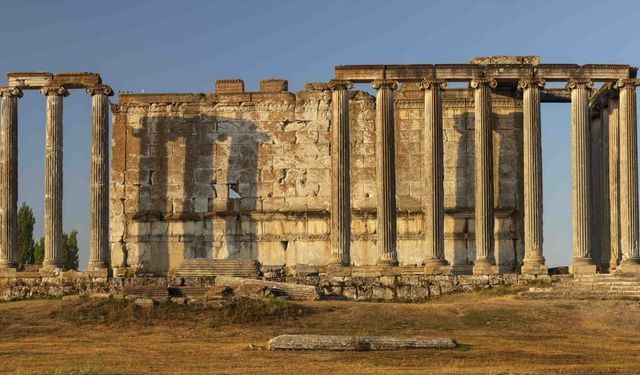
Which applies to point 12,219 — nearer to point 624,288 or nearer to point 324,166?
point 324,166

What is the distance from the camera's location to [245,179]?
190ft

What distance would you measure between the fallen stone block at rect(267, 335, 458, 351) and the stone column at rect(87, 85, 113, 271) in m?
18.1

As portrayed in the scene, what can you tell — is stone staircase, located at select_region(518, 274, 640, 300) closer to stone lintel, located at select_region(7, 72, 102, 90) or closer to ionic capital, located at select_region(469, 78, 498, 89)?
ionic capital, located at select_region(469, 78, 498, 89)

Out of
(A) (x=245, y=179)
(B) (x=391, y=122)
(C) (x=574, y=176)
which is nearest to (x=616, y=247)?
(C) (x=574, y=176)

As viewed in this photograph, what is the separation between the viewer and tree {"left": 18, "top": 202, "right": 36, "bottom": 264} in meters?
76.1

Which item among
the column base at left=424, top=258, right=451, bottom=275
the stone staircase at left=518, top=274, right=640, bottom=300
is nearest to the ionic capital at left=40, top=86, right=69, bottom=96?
the column base at left=424, top=258, right=451, bottom=275

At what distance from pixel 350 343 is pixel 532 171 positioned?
1837 cm

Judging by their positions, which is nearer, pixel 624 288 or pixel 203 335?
pixel 203 335

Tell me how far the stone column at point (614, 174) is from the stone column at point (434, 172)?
7.25 m

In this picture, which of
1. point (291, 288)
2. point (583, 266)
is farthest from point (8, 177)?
point (583, 266)

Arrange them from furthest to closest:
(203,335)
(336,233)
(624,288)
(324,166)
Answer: (324,166) → (336,233) → (624,288) → (203,335)

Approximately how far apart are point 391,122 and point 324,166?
5.64 m

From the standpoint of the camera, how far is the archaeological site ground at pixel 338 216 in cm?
4325

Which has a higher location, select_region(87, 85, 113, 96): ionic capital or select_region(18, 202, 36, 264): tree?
select_region(87, 85, 113, 96): ionic capital
